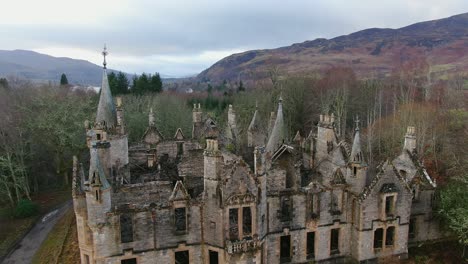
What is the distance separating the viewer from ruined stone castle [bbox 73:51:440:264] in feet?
80.7

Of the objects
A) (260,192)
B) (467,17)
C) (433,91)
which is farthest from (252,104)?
(467,17)

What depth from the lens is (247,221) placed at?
25938mm

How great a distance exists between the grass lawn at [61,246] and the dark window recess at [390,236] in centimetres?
2707

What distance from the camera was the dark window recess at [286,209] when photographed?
1095 inches

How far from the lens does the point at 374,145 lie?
5672 centimetres

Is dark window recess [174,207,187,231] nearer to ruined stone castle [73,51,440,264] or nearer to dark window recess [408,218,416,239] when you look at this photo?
ruined stone castle [73,51,440,264]

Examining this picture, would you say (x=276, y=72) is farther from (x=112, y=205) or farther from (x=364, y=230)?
(x=112, y=205)

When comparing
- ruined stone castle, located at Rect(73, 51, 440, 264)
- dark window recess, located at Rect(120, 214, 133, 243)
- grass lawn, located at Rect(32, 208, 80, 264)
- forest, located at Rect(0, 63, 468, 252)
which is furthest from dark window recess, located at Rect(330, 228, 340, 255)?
grass lawn, located at Rect(32, 208, 80, 264)

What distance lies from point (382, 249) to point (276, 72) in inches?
2146

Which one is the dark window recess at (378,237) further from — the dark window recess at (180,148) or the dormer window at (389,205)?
the dark window recess at (180,148)

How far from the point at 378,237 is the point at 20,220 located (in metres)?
39.3

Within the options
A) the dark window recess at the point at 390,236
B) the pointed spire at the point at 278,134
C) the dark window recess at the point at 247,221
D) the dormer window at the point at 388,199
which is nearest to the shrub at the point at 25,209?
the pointed spire at the point at 278,134

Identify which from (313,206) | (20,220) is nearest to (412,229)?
(313,206)

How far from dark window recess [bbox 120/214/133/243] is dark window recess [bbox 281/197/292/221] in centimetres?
1128
